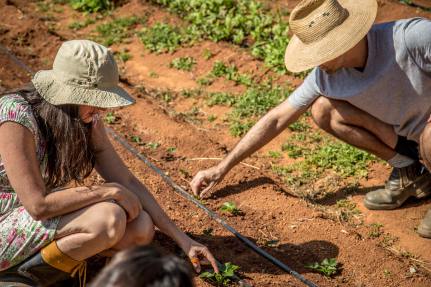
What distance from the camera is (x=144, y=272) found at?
1733mm

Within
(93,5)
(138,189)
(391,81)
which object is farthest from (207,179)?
(93,5)

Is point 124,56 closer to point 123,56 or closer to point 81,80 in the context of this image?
point 123,56

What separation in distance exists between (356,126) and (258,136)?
0.69 meters

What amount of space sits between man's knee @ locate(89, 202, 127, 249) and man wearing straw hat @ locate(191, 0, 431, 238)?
1249 millimetres

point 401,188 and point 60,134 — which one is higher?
point 60,134

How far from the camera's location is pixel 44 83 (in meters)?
3.07

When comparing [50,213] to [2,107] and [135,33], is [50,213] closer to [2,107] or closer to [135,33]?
[2,107]

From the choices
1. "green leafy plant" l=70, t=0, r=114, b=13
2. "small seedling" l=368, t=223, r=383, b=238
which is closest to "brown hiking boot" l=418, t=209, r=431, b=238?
"small seedling" l=368, t=223, r=383, b=238

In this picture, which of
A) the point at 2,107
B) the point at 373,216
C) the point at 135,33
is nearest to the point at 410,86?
the point at 373,216

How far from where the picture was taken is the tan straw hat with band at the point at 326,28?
3945mm

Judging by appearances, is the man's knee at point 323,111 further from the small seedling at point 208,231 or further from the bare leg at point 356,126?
the small seedling at point 208,231

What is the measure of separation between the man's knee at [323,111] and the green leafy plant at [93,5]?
4.26m

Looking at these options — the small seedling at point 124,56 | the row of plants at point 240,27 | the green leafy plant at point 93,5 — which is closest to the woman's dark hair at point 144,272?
the row of plants at point 240,27

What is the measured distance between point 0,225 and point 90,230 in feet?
1.47
